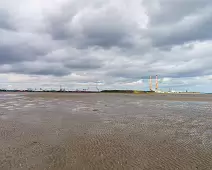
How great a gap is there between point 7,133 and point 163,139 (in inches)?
304

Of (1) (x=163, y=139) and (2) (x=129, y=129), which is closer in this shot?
(1) (x=163, y=139)

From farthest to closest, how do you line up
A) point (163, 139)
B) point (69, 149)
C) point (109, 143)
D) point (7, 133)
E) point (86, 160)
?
point (7, 133)
point (163, 139)
point (109, 143)
point (69, 149)
point (86, 160)

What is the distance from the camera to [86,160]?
21.4 feet

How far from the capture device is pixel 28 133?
33.6ft

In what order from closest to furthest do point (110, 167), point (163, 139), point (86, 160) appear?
point (110, 167) → point (86, 160) → point (163, 139)

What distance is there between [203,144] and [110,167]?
191 inches

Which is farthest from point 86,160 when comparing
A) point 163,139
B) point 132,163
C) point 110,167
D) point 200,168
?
point 163,139

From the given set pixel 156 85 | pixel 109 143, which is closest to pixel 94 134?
pixel 109 143

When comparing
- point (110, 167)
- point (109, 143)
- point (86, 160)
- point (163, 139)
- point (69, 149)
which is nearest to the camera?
point (110, 167)

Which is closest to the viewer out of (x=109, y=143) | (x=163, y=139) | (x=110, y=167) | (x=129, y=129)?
(x=110, y=167)

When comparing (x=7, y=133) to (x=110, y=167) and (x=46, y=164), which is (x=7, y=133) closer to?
(x=46, y=164)

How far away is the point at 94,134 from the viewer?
1020 centimetres

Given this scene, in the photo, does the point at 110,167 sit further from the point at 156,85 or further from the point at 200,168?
the point at 156,85

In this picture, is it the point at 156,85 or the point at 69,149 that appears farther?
the point at 156,85
